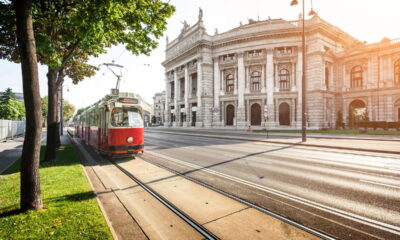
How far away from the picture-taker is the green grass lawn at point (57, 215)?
318cm

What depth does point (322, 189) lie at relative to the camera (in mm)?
5504

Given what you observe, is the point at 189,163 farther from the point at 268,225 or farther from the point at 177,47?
the point at 177,47

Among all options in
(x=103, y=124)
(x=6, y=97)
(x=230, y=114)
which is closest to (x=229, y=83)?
(x=230, y=114)

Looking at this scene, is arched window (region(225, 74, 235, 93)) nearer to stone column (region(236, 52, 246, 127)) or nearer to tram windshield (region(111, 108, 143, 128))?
stone column (region(236, 52, 246, 127))

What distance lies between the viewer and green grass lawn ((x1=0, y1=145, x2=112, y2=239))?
3184mm

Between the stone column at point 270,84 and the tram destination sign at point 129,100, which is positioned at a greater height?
the stone column at point 270,84

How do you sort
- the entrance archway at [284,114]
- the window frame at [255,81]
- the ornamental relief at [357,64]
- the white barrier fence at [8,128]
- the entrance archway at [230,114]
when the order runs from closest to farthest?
the white barrier fence at [8,128]
the ornamental relief at [357,64]
the entrance archway at [284,114]
the window frame at [255,81]
the entrance archway at [230,114]

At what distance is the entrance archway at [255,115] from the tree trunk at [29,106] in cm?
3679

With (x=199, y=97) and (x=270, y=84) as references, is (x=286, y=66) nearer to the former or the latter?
(x=270, y=84)

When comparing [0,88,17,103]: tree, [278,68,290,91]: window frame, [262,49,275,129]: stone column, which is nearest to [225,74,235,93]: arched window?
[262,49,275,129]: stone column

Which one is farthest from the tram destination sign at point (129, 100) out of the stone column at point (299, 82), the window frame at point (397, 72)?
the window frame at point (397, 72)

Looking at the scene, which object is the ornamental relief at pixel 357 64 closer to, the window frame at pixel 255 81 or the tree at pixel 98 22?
the window frame at pixel 255 81

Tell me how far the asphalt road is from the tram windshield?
9.61 ft

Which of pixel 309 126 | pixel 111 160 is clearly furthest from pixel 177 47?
pixel 111 160
